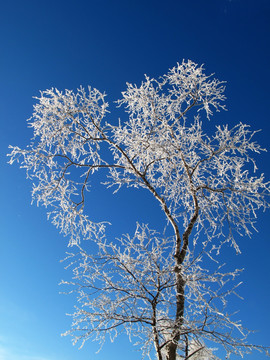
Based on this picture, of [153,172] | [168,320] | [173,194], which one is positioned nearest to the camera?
[168,320]

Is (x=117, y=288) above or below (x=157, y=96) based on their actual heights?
below

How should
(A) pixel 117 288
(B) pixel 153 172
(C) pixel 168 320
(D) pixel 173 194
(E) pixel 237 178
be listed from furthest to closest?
1. (B) pixel 153 172
2. (D) pixel 173 194
3. (E) pixel 237 178
4. (A) pixel 117 288
5. (C) pixel 168 320

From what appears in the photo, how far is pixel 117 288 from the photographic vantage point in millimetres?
4473

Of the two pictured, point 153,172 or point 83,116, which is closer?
point 83,116

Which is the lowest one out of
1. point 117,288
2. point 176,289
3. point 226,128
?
point 117,288

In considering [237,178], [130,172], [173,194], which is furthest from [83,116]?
[237,178]

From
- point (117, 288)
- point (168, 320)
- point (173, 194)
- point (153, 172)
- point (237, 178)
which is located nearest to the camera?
point (168, 320)

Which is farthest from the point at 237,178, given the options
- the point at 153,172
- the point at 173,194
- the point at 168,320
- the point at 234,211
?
the point at 168,320

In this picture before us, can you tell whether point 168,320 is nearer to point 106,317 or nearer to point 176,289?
point 176,289

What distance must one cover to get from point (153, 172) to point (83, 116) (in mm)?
1857

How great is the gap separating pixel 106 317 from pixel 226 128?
3.83 meters

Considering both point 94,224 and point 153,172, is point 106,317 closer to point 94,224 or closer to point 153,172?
point 94,224

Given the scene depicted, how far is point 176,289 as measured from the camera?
4.65m

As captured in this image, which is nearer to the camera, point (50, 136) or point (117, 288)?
point (117, 288)
